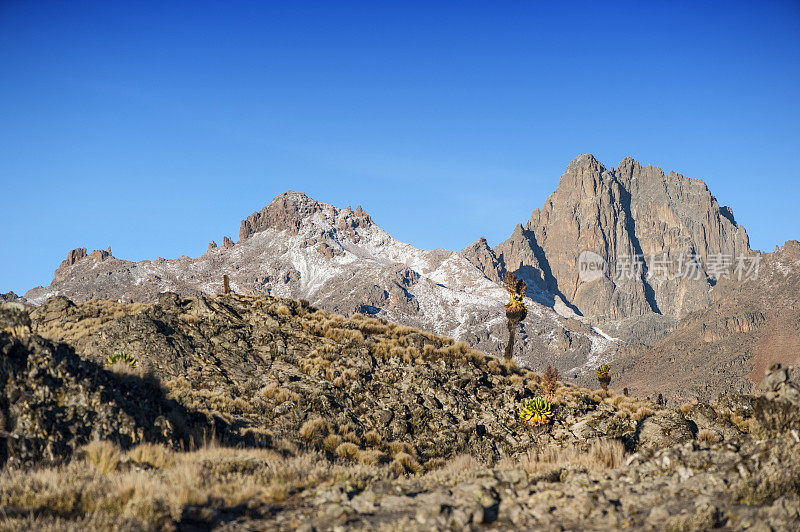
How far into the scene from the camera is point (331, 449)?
17703 mm

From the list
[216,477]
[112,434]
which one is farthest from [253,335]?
[216,477]

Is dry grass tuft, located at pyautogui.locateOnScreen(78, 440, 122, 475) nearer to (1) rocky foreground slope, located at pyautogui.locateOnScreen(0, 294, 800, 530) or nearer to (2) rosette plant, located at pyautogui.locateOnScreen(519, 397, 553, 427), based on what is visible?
(1) rocky foreground slope, located at pyautogui.locateOnScreen(0, 294, 800, 530)

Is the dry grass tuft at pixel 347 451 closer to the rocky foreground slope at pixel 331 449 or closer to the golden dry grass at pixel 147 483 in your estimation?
the rocky foreground slope at pixel 331 449

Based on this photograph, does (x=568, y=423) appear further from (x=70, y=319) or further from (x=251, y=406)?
(x=70, y=319)

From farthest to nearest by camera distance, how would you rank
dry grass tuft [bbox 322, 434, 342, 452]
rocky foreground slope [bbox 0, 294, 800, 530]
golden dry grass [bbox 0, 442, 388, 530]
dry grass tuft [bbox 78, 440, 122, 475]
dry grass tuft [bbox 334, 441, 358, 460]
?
dry grass tuft [bbox 322, 434, 342, 452] → dry grass tuft [bbox 334, 441, 358, 460] → dry grass tuft [bbox 78, 440, 122, 475] → rocky foreground slope [bbox 0, 294, 800, 530] → golden dry grass [bbox 0, 442, 388, 530]

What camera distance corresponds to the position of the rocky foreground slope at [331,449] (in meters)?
8.42

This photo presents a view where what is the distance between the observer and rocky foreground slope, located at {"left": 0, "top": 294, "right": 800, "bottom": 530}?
27.6 ft

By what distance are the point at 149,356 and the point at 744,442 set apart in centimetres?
2233

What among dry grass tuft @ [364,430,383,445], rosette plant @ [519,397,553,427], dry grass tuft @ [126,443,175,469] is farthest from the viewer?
rosette plant @ [519,397,553,427]

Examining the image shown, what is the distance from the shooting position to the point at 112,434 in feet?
40.0

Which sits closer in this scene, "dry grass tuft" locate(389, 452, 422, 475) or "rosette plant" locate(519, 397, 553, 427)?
"dry grass tuft" locate(389, 452, 422, 475)

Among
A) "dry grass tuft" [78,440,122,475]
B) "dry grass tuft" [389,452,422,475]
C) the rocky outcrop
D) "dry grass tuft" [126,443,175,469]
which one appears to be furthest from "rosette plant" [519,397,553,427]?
"dry grass tuft" [78,440,122,475]

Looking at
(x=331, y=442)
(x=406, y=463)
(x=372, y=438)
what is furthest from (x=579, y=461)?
(x=372, y=438)

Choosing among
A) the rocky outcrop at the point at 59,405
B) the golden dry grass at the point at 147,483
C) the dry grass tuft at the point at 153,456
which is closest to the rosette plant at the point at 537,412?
the golden dry grass at the point at 147,483
